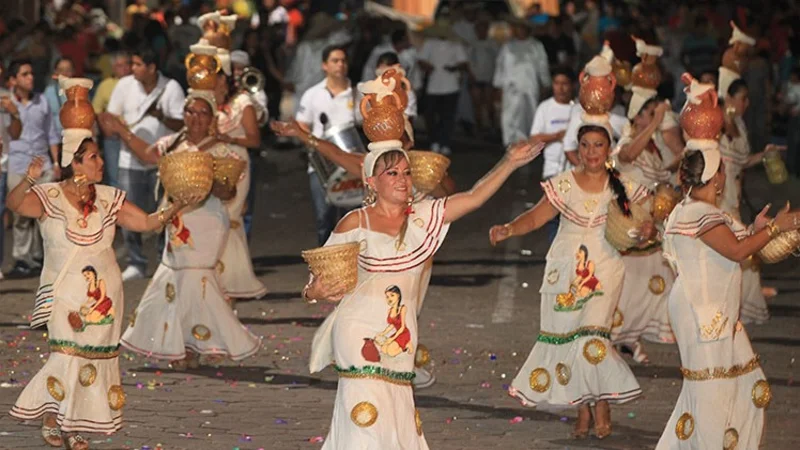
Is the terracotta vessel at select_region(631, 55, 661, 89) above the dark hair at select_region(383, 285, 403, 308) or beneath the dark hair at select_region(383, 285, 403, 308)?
above

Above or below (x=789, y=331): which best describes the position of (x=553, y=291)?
above

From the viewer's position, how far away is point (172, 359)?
12.1 meters

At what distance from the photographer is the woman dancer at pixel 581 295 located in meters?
10.3

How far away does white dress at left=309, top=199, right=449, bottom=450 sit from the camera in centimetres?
827

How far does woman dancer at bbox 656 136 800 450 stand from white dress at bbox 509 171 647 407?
4.01 feet

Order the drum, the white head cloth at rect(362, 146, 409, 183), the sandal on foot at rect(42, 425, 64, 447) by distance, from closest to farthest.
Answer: the white head cloth at rect(362, 146, 409, 183) < the sandal on foot at rect(42, 425, 64, 447) < the drum

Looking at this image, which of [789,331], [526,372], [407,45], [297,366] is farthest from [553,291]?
[407,45]

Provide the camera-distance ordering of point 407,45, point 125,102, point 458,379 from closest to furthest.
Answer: point 458,379 → point 125,102 → point 407,45

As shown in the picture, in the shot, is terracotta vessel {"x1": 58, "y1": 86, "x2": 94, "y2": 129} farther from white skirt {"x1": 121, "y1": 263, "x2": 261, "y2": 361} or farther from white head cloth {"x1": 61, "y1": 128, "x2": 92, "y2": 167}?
white skirt {"x1": 121, "y1": 263, "x2": 261, "y2": 361}

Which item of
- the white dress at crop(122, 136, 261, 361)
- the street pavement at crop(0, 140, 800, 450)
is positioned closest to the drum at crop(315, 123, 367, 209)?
the street pavement at crop(0, 140, 800, 450)

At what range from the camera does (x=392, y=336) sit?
27.3ft

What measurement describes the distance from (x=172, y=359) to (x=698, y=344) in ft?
13.7

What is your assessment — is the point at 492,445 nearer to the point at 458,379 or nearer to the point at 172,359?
the point at 458,379

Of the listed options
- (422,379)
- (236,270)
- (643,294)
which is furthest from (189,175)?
(643,294)
